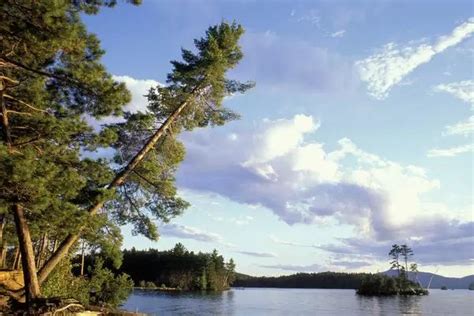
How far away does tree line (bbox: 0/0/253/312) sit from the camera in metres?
16.1

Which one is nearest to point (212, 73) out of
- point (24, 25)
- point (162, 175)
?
point (162, 175)

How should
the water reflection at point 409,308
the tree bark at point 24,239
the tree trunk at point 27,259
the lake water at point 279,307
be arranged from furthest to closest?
the water reflection at point 409,308, the lake water at point 279,307, the tree trunk at point 27,259, the tree bark at point 24,239

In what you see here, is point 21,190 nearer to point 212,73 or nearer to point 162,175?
point 162,175

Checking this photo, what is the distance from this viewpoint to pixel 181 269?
16112 cm

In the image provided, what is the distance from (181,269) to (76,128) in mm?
Result: 149039

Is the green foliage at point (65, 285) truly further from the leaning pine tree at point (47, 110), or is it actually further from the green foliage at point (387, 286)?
the green foliage at point (387, 286)

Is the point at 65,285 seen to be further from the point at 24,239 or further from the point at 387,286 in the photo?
the point at 387,286

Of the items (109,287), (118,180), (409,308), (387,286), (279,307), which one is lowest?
(279,307)

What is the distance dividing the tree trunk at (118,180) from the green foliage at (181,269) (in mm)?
135818

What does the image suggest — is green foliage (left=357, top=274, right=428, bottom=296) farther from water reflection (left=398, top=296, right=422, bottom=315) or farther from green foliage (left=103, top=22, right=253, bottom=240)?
green foliage (left=103, top=22, right=253, bottom=240)

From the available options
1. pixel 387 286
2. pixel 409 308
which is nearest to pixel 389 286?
pixel 387 286

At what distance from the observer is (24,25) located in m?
16.4

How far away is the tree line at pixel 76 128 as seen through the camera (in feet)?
52.8

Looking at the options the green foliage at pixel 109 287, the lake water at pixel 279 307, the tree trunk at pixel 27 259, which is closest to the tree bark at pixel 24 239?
the tree trunk at pixel 27 259
